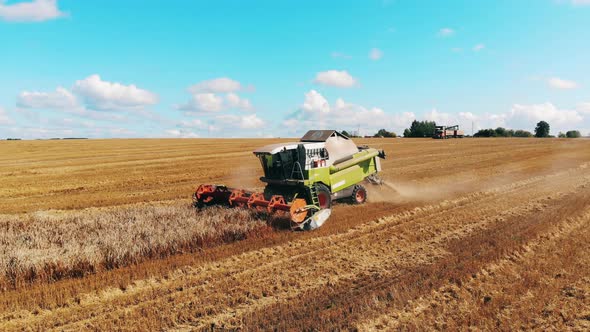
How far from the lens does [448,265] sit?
6727 millimetres

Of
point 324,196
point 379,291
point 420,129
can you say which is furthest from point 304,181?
point 420,129

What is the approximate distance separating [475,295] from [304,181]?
5.89m

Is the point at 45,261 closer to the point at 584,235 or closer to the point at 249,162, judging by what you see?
the point at 584,235

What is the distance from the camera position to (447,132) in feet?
202

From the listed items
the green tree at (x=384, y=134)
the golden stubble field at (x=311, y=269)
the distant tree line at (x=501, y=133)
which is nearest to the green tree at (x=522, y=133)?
the distant tree line at (x=501, y=133)

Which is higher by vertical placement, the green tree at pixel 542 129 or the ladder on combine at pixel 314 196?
the green tree at pixel 542 129

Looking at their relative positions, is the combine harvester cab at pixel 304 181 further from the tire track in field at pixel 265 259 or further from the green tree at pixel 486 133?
the green tree at pixel 486 133

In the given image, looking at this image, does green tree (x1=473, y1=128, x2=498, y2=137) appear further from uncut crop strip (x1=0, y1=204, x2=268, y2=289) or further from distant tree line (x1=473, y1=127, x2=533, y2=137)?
uncut crop strip (x1=0, y1=204, x2=268, y2=289)

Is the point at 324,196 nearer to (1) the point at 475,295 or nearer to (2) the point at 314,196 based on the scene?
(2) the point at 314,196

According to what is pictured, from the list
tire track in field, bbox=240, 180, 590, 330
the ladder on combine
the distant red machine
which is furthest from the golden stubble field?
the distant red machine

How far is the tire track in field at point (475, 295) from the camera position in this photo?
487 centimetres

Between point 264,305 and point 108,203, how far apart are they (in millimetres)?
11342

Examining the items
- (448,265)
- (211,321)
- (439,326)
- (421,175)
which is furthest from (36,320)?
(421,175)

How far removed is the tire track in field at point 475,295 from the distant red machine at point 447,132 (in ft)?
185
